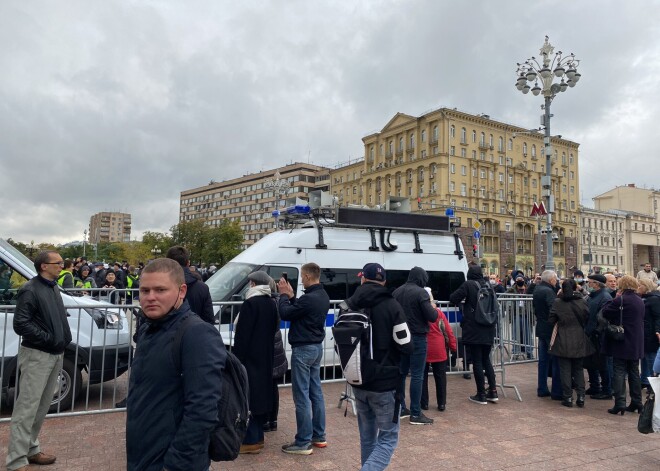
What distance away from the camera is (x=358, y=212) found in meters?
8.84

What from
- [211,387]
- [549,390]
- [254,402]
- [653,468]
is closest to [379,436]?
[254,402]

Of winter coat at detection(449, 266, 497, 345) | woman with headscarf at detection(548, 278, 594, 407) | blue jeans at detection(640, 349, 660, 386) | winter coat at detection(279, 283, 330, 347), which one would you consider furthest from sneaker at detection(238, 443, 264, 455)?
blue jeans at detection(640, 349, 660, 386)

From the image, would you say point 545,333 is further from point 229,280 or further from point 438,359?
point 229,280

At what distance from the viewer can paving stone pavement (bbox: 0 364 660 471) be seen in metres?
4.80

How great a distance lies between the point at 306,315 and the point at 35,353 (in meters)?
2.59

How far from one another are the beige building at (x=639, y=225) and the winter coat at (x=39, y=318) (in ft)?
381

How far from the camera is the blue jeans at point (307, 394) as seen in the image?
16.6ft

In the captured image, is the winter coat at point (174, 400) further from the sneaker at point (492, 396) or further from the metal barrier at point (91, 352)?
the sneaker at point (492, 396)

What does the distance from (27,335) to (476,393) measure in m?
6.18

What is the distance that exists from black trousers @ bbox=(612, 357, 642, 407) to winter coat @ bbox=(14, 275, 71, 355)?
6.99m

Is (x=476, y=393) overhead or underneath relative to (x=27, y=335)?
underneath

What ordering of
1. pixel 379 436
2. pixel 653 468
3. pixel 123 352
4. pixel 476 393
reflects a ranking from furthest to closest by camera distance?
1. pixel 476 393
2. pixel 123 352
3. pixel 653 468
4. pixel 379 436

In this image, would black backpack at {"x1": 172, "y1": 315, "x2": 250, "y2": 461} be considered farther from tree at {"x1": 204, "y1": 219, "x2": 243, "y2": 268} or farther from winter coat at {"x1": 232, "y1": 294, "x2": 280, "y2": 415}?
tree at {"x1": 204, "y1": 219, "x2": 243, "y2": 268}

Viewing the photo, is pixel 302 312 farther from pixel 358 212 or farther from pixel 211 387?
pixel 358 212
